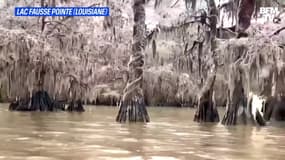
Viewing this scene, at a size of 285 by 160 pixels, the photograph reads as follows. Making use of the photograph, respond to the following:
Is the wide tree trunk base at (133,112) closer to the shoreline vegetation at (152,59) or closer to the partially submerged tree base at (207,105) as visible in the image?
the shoreline vegetation at (152,59)

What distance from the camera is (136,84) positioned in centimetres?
1455

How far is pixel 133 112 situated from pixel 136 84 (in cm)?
97

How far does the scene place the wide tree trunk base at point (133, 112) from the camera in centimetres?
1380

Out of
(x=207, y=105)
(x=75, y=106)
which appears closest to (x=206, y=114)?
(x=207, y=105)

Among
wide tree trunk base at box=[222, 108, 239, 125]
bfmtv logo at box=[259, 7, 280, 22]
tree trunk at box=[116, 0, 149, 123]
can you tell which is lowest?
wide tree trunk base at box=[222, 108, 239, 125]

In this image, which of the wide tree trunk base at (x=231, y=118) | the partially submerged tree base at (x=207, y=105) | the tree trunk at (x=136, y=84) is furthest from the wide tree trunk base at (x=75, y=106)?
the wide tree trunk base at (x=231, y=118)

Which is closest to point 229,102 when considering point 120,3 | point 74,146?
point 74,146

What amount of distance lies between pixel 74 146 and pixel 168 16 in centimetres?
1597

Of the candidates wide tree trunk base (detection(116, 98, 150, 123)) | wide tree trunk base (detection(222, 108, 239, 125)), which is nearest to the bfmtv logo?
wide tree trunk base (detection(222, 108, 239, 125))

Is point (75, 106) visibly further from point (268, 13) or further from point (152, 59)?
point (268, 13)

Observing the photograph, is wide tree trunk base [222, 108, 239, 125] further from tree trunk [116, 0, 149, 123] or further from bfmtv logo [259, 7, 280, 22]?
bfmtv logo [259, 7, 280, 22]

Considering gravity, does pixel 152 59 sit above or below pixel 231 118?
above

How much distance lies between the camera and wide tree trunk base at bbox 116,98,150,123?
13.8 metres

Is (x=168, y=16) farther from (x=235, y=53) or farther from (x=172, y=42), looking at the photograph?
(x=235, y=53)
